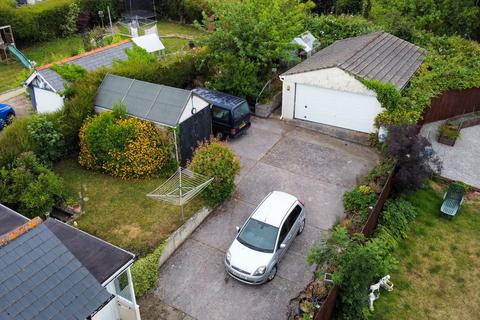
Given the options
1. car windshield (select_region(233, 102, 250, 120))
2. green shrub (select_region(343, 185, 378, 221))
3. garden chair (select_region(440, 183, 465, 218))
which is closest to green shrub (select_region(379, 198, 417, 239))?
green shrub (select_region(343, 185, 378, 221))

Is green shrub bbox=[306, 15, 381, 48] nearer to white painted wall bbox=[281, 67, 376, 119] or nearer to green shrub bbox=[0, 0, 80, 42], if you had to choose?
white painted wall bbox=[281, 67, 376, 119]

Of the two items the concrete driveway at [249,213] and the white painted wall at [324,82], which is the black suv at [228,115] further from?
the white painted wall at [324,82]

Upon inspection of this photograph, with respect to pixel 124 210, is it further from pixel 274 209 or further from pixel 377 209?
pixel 377 209

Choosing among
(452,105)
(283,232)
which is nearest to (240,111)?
(283,232)

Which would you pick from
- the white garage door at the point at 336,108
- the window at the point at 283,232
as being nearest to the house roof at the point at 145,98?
the window at the point at 283,232

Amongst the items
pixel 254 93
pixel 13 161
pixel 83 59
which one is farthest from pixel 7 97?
pixel 254 93

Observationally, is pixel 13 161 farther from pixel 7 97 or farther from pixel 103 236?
pixel 7 97
